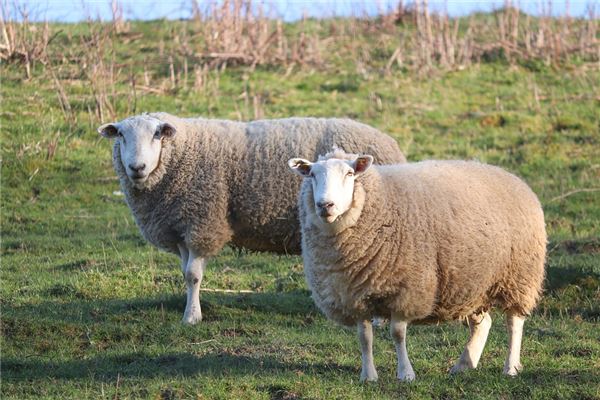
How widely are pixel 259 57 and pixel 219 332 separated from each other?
1053cm

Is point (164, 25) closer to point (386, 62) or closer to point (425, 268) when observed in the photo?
point (386, 62)

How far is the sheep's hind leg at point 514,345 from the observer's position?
680 centimetres

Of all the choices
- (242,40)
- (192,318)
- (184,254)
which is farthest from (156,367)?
(242,40)

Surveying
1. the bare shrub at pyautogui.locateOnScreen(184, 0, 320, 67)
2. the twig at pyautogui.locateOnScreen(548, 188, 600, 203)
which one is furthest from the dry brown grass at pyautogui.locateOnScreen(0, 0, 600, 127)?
the twig at pyautogui.locateOnScreen(548, 188, 600, 203)

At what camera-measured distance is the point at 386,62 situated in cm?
1867

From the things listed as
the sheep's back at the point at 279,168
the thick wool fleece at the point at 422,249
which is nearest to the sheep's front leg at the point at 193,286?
the sheep's back at the point at 279,168

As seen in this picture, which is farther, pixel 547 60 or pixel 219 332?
pixel 547 60

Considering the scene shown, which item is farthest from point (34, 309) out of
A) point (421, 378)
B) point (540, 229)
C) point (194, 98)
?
point (194, 98)

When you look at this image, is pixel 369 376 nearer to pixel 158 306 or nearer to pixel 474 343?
pixel 474 343

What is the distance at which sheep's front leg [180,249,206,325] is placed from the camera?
8375 millimetres

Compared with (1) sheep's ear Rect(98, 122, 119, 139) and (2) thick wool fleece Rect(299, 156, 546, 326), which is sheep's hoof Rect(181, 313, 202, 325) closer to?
(1) sheep's ear Rect(98, 122, 119, 139)

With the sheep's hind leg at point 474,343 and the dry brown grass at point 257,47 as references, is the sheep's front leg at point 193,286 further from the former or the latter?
the dry brown grass at point 257,47

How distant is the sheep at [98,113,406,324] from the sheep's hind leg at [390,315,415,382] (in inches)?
95.5

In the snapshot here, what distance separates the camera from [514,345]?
690cm
